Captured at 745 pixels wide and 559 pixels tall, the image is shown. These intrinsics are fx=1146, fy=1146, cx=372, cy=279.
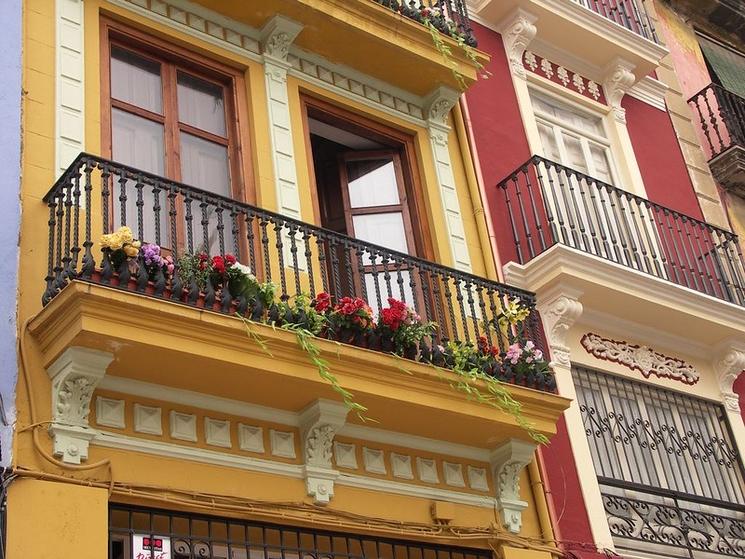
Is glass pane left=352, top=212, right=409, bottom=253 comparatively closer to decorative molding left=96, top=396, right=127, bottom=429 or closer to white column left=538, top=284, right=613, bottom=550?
white column left=538, top=284, right=613, bottom=550

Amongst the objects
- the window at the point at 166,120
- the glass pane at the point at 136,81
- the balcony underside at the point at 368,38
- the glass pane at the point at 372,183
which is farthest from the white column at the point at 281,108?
the glass pane at the point at 372,183

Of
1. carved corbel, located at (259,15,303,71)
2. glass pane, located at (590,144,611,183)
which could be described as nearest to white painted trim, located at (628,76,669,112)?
glass pane, located at (590,144,611,183)

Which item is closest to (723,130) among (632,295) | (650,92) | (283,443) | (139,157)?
(650,92)

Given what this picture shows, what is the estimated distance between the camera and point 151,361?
7152 mm

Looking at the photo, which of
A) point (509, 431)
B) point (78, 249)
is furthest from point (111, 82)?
point (509, 431)

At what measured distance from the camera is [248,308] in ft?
24.8

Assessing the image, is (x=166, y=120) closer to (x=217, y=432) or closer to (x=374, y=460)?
(x=217, y=432)

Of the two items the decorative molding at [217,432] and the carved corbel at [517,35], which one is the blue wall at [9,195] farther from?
the carved corbel at [517,35]

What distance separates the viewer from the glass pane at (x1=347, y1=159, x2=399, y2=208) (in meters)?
10.5

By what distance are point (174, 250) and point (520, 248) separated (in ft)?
13.2

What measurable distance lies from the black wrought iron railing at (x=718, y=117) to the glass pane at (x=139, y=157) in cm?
761

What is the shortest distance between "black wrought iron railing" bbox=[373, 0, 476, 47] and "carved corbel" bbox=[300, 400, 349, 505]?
13.7ft

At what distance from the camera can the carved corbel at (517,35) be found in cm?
Result: 1218

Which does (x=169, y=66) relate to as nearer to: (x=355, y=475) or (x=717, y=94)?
(x=355, y=475)
